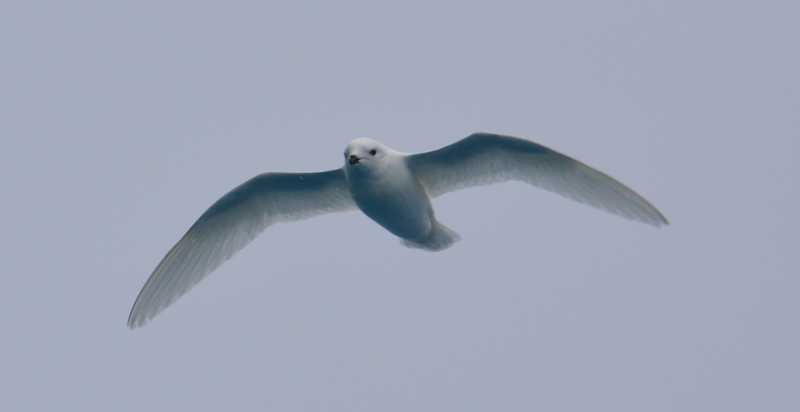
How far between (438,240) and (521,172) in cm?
137

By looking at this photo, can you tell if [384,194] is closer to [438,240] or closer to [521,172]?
[438,240]

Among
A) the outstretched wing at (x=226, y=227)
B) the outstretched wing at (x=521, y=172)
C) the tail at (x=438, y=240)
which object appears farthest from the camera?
the outstretched wing at (x=226, y=227)

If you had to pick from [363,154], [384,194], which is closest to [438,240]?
[384,194]

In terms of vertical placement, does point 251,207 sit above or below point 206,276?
→ above

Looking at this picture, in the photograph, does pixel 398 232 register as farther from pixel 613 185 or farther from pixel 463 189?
pixel 613 185

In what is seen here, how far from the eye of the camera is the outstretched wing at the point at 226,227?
1288cm

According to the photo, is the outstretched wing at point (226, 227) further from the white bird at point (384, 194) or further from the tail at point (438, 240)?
the tail at point (438, 240)

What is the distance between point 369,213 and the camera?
38.7 feet

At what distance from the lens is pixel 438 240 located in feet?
41.1

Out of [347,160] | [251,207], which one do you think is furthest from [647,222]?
[251,207]

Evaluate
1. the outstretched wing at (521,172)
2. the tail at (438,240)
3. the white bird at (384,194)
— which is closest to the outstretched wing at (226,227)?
the white bird at (384,194)

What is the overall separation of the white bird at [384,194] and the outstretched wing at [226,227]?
0.01 metres

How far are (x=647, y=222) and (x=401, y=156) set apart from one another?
307 centimetres

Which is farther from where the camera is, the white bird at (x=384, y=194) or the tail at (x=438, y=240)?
the tail at (x=438, y=240)
